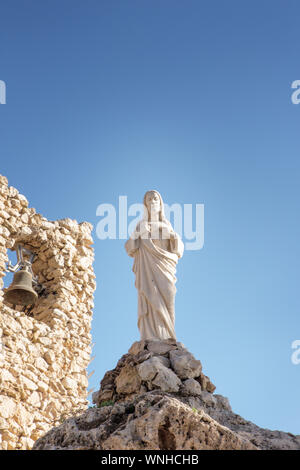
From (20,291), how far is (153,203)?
331cm

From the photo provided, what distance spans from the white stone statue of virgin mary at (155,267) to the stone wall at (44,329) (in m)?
2.63

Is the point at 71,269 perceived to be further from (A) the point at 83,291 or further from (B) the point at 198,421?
(B) the point at 198,421

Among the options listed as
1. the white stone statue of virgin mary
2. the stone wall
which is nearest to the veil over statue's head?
the white stone statue of virgin mary

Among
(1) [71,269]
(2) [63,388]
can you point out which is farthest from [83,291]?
(2) [63,388]

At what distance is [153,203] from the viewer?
7.41 meters

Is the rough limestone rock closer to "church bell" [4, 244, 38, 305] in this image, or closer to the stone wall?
the stone wall

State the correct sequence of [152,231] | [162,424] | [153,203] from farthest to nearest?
[153,203], [152,231], [162,424]

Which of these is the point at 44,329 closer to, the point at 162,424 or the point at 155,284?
the point at 155,284

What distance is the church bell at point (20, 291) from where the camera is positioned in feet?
30.3

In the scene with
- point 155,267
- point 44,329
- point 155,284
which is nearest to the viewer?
point 155,284

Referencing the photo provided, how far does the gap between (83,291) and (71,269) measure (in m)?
0.52

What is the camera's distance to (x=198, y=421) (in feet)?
12.5

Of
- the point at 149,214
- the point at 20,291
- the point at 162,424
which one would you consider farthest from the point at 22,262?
the point at 162,424

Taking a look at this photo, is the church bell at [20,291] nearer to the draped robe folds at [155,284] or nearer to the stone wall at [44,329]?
the stone wall at [44,329]
